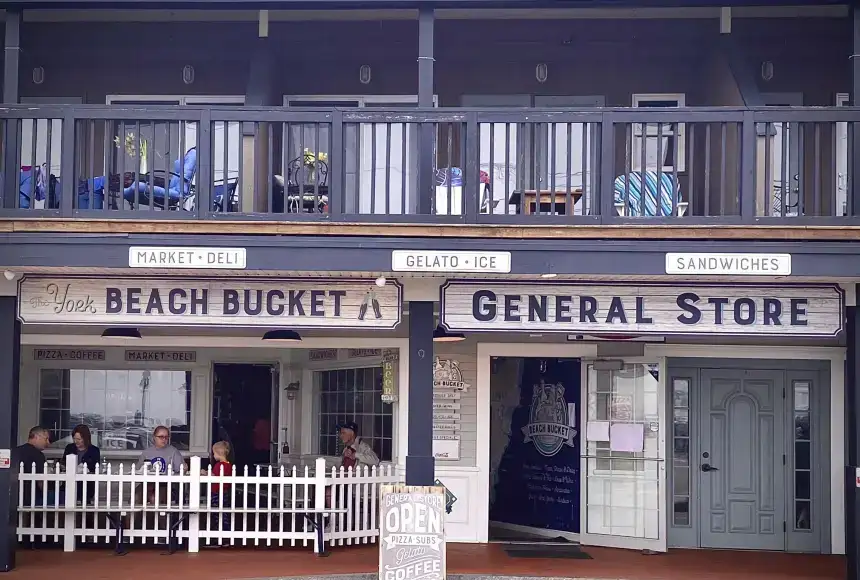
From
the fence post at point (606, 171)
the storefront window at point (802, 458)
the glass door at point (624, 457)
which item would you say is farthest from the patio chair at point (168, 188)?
the storefront window at point (802, 458)

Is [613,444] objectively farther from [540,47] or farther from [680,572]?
[540,47]

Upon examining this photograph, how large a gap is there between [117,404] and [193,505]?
13.3 feet

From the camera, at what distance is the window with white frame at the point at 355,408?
14086mm

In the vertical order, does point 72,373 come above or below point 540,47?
below

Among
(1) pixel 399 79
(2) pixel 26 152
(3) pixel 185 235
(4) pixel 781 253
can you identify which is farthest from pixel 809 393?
(2) pixel 26 152

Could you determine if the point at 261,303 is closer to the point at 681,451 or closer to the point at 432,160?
the point at 432,160

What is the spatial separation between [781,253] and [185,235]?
544 cm

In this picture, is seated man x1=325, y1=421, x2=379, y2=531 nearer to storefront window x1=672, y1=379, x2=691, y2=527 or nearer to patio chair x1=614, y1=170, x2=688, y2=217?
storefront window x1=672, y1=379, x2=691, y2=527

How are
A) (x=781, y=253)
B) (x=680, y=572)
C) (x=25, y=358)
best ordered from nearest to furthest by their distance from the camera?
(x=781, y=253)
(x=680, y=572)
(x=25, y=358)

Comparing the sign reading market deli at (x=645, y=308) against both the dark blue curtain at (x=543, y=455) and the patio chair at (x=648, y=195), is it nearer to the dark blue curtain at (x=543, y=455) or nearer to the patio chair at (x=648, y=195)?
the patio chair at (x=648, y=195)

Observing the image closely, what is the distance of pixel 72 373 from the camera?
15.5 metres

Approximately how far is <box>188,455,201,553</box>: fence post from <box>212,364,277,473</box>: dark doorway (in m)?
3.55

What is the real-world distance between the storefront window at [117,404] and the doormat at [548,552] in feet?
17.1

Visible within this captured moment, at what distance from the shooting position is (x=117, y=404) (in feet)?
50.8
